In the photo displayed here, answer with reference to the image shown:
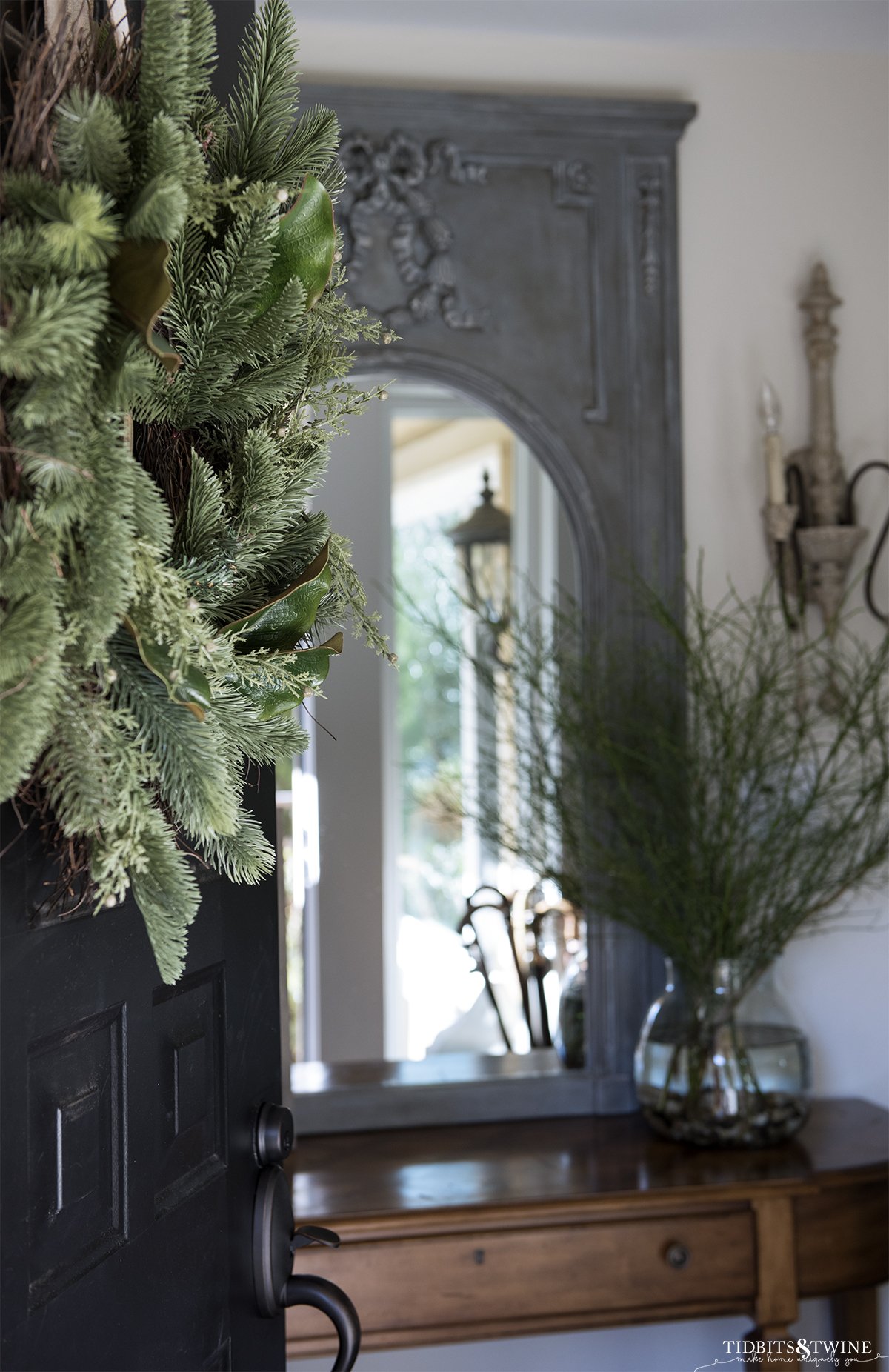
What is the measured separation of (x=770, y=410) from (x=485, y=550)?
57cm

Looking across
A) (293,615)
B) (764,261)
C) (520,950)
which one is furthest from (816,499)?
(293,615)

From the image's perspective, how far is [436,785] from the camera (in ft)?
7.06

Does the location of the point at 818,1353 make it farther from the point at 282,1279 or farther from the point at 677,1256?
the point at 282,1279

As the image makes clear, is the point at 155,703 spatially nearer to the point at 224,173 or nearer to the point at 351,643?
the point at 224,173

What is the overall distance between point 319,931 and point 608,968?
0.52m

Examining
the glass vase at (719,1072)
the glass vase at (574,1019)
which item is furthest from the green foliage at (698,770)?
the glass vase at (574,1019)

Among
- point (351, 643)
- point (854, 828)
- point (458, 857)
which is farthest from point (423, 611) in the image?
point (854, 828)

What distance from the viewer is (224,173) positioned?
0.69m

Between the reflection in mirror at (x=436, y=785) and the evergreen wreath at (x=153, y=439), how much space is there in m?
1.38

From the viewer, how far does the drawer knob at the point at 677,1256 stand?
1.75 metres

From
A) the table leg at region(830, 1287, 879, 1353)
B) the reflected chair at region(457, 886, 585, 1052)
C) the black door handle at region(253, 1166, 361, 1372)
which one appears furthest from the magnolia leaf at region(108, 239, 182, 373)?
the table leg at region(830, 1287, 879, 1353)

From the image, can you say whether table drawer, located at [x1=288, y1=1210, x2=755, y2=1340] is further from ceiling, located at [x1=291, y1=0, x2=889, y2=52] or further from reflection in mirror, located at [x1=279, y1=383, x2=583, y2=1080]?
ceiling, located at [x1=291, y1=0, x2=889, y2=52]

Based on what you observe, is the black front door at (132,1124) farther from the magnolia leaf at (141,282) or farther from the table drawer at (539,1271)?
the table drawer at (539,1271)

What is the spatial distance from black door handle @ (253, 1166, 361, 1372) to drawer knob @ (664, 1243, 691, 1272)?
0.97 metres
